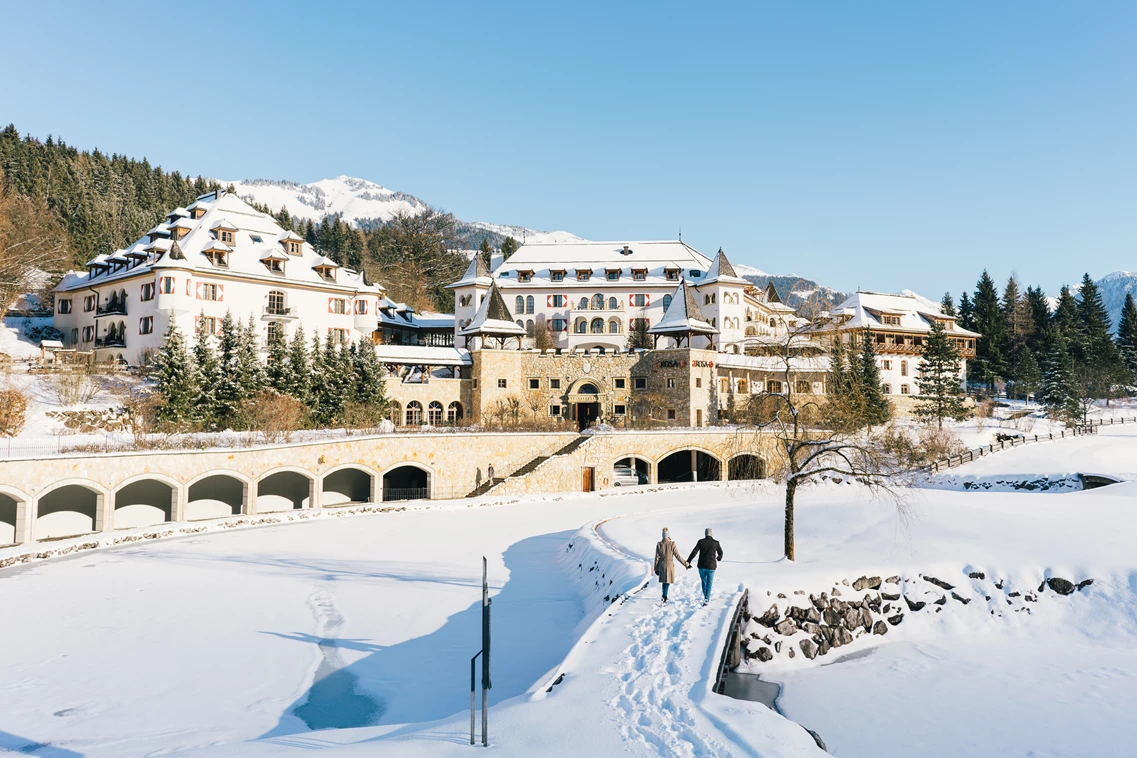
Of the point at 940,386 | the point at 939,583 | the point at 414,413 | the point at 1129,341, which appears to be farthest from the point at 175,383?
the point at 1129,341

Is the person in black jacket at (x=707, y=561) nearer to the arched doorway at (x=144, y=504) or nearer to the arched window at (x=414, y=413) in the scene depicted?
the arched doorway at (x=144, y=504)

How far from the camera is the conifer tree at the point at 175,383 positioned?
116 feet

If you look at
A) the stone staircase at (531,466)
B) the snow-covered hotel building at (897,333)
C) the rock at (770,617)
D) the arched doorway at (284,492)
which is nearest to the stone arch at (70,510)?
the arched doorway at (284,492)

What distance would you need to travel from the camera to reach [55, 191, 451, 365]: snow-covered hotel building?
143 ft

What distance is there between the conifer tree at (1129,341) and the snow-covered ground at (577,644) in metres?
55.1

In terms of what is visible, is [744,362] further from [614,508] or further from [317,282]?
[317,282]

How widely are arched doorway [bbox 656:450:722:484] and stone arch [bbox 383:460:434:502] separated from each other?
49.8ft

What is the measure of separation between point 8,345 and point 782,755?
55166 millimetres

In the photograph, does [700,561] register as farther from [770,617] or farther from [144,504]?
[144,504]

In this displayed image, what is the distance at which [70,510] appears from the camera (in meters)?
28.6

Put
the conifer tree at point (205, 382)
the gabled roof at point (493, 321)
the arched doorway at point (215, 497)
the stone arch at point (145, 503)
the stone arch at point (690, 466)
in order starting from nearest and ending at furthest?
the stone arch at point (145, 503) < the arched doorway at point (215, 497) < the conifer tree at point (205, 382) < the stone arch at point (690, 466) < the gabled roof at point (493, 321)

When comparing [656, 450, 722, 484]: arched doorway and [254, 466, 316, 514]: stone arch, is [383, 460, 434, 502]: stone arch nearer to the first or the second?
[254, 466, 316, 514]: stone arch

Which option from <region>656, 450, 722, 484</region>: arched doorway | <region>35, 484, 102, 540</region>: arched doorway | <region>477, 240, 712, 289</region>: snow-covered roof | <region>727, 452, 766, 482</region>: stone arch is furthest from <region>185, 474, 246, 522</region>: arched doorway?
<region>477, 240, 712, 289</region>: snow-covered roof

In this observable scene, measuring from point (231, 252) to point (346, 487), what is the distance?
19092 mm
